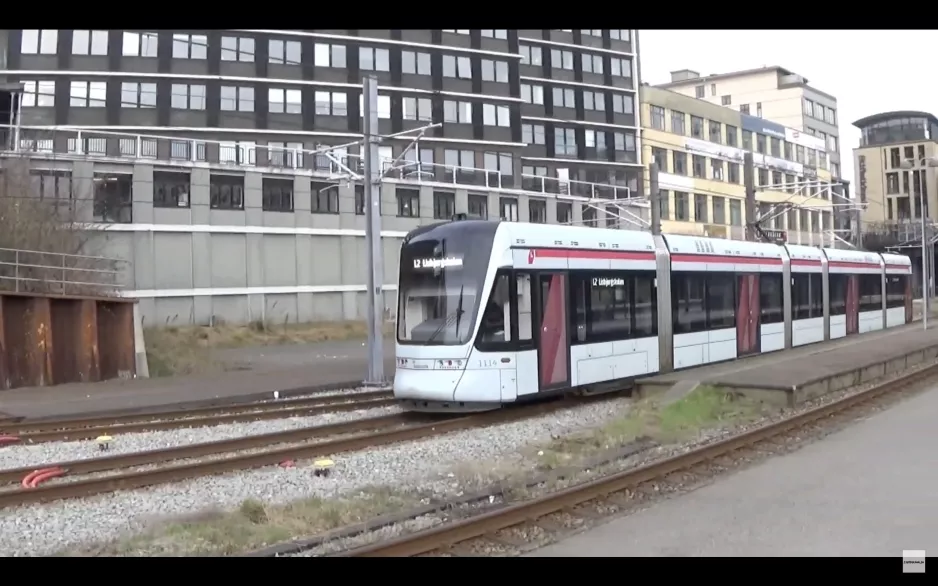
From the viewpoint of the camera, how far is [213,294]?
125 ft

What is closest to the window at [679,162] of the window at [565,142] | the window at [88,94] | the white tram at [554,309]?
the window at [565,142]

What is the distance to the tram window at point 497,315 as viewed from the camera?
14.0 metres

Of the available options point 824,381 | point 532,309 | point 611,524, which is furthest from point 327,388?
point 611,524

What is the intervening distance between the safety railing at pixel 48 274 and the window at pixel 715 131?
57257mm

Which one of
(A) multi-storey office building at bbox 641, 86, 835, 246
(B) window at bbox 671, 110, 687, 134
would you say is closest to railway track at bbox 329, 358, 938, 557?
(A) multi-storey office building at bbox 641, 86, 835, 246

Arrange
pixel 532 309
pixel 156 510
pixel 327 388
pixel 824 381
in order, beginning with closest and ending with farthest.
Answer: pixel 156 510
pixel 532 309
pixel 824 381
pixel 327 388

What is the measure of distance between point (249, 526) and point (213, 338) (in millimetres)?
27808

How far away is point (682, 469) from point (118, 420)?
33.0ft


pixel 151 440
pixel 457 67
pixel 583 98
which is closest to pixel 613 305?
pixel 151 440

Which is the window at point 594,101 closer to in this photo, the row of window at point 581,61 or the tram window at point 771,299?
the row of window at point 581,61

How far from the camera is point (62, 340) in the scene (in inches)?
880

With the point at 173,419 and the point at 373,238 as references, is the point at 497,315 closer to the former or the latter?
the point at 173,419

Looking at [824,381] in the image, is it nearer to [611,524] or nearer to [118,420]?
[611,524]

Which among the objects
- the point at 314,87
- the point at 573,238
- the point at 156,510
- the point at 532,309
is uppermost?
the point at 314,87
